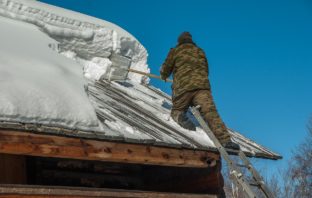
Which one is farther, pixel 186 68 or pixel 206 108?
pixel 186 68

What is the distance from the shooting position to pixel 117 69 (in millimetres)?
7410

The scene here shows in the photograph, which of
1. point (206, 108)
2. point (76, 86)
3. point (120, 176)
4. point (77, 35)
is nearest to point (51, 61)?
point (76, 86)

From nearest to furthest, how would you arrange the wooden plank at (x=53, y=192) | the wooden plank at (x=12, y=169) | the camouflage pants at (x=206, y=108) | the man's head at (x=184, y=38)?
1. the wooden plank at (x=53, y=192)
2. the wooden plank at (x=12, y=169)
3. the camouflage pants at (x=206, y=108)
4. the man's head at (x=184, y=38)

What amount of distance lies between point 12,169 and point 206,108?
2389mm

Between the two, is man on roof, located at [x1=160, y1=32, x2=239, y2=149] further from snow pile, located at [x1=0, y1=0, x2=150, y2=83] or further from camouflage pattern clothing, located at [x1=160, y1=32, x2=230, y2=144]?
snow pile, located at [x1=0, y1=0, x2=150, y2=83]

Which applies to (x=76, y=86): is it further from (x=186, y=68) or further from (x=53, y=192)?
(x=186, y=68)

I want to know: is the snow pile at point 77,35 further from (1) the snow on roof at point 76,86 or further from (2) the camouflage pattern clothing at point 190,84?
(2) the camouflage pattern clothing at point 190,84

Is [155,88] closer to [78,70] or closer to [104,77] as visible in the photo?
[104,77]

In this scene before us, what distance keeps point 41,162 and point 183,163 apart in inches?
64.4

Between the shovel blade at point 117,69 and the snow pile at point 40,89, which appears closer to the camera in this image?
the snow pile at point 40,89

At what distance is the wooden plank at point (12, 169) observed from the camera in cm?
375

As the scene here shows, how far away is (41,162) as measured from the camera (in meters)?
4.61

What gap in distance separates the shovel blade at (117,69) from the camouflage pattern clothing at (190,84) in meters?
1.65

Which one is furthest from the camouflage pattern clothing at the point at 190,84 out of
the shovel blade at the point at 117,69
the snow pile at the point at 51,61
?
the shovel blade at the point at 117,69
